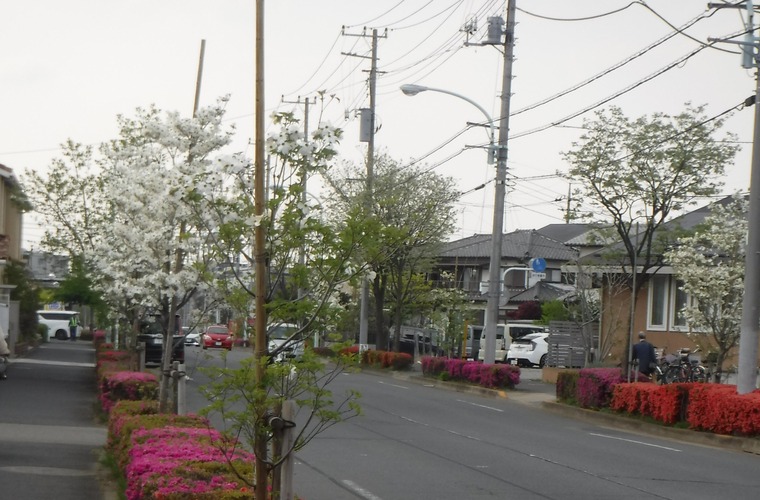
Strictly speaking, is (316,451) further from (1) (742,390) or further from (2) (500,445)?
(1) (742,390)

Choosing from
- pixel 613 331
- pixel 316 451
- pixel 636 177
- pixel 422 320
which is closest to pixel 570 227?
pixel 422 320

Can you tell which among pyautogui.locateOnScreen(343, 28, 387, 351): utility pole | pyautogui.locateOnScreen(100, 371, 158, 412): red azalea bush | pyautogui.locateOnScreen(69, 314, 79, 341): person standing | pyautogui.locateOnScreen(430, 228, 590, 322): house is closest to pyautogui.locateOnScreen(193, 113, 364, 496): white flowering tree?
pyautogui.locateOnScreen(100, 371, 158, 412): red azalea bush

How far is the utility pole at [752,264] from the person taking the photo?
1877 cm

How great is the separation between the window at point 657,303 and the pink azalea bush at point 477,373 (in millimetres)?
7764

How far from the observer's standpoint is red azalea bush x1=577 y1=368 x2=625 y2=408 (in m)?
24.0

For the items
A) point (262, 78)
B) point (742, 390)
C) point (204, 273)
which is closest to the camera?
point (262, 78)

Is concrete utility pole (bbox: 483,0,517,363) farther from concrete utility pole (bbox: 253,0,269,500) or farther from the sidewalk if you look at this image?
concrete utility pole (bbox: 253,0,269,500)

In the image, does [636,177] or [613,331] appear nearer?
[636,177]

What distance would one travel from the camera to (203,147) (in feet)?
53.5

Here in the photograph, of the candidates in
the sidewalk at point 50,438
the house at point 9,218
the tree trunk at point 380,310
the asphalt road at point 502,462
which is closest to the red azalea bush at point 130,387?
the sidewalk at point 50,438

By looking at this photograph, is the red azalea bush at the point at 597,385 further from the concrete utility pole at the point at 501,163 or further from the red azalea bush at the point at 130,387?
the red azalea bush at the point at 130,387

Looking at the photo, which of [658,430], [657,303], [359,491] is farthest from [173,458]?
[657,303]

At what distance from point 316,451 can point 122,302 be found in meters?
11.2

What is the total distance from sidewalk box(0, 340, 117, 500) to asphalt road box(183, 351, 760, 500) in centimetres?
220
